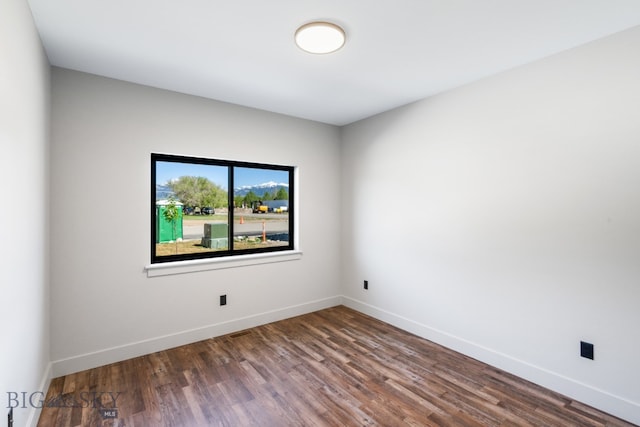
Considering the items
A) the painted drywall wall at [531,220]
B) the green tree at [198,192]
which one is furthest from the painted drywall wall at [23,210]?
the painted drywall wall at [531,220]

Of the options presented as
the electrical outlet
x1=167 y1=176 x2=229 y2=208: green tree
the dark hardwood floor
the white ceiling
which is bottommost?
the dark hardwood floor

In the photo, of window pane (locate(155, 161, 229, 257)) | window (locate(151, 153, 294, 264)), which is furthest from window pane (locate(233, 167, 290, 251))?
window pane (locate(155, 161, 229, 257))

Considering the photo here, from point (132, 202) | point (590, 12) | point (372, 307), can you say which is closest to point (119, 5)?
point (132, 202)

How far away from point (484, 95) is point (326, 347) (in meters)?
2.79

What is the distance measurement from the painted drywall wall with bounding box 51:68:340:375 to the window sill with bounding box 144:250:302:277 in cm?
5

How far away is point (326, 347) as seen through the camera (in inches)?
117

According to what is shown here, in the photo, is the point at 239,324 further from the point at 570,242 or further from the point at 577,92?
the point at 577,92

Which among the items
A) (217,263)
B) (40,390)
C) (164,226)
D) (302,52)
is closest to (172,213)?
(164,226)

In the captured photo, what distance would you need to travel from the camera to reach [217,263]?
3230 millimetres

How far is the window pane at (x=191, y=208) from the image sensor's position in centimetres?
304

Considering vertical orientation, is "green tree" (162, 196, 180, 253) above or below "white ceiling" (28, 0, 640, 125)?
Answer: below

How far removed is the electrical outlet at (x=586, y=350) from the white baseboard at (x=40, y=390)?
3600mm

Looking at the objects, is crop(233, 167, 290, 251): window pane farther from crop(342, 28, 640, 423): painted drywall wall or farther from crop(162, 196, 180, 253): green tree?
crop(342, 28, 640, 423): painted drywall wall

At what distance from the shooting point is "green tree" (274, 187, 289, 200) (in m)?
3.92
